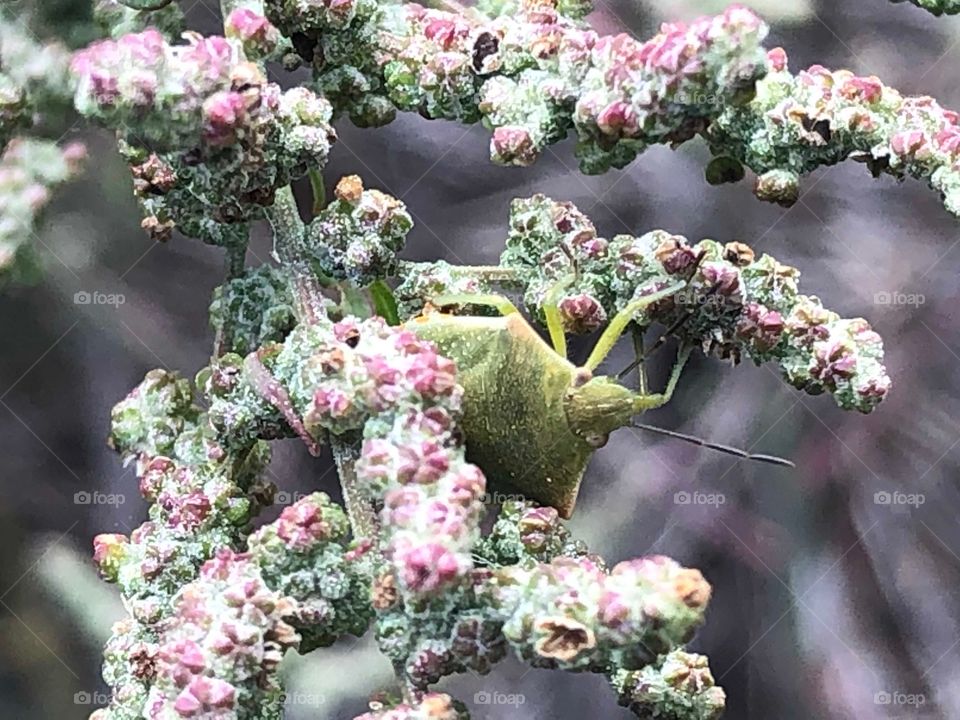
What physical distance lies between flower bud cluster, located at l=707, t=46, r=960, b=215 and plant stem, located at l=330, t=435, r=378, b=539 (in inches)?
9.0

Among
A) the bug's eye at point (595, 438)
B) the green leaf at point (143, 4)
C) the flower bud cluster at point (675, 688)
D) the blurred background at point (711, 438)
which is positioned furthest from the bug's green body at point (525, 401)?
the blurred background at point (711, 438)

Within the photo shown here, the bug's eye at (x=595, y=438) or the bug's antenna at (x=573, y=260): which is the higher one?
the bug's antenna at (x=573, y=260)

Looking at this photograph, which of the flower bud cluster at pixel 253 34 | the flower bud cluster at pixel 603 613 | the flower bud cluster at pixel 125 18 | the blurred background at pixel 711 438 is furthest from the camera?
the blurred background at pixel 711 438

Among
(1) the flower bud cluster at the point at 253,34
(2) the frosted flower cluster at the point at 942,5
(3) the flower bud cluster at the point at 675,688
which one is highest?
(2) the frosted flower cluster at the point at 942,5

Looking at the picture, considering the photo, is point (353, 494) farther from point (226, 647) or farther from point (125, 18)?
point (125, 18)

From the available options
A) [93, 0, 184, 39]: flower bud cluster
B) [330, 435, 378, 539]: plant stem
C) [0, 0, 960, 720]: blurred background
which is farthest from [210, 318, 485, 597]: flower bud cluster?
[0, 0, 960, 720]: blurred background

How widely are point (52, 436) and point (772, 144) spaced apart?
65cm

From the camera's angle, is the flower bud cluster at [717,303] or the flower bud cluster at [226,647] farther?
the flower bud cluster at [717,303]

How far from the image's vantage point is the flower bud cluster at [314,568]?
1.50 ft

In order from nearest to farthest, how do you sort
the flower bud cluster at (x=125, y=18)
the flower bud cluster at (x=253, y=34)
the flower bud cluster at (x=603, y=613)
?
the flower bud cluster at (x=603, y=613), the flower bud cluster at (x=253, y=34), the flower bud cluster at (x=125, y=18)

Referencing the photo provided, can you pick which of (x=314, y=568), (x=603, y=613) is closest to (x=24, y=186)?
(x=314, y=568)

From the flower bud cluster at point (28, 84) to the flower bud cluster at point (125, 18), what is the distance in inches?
2.2

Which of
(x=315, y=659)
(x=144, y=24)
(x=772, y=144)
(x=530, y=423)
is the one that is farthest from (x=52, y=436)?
(x=772, y=144)

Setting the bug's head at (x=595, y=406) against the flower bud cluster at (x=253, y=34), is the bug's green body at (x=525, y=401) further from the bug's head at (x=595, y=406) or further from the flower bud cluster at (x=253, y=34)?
the flower bud cluster at (x=253, y=34)
